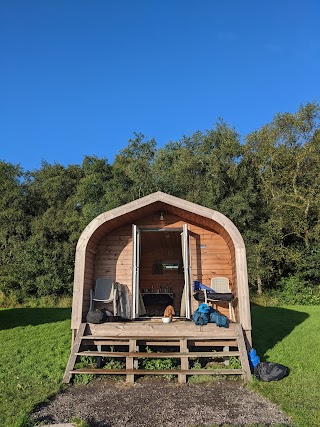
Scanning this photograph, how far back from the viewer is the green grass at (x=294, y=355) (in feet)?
14.4

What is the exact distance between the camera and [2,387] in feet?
17.5

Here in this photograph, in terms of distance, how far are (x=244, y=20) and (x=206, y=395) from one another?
9.66 meters

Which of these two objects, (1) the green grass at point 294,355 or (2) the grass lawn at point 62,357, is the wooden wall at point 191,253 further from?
(2) the grass lawn at point 62,357

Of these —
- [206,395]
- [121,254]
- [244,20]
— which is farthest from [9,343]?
[244,20]

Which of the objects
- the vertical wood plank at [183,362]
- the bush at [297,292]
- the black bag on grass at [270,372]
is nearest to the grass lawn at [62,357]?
the black bag on grass at [270,372]

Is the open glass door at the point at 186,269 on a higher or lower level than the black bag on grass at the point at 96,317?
higher

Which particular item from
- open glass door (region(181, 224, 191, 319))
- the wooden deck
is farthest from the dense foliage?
the wooden deck

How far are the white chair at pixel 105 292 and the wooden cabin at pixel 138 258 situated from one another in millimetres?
119

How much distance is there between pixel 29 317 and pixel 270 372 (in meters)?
8.01

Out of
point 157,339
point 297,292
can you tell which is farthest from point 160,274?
point 297,292

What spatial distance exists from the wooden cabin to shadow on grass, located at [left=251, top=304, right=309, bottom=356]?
101 centimetres

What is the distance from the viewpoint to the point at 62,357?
6.96 metres

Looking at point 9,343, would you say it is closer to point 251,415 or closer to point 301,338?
point 251,415

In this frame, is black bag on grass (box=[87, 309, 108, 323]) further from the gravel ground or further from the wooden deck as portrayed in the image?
the gravel ground
